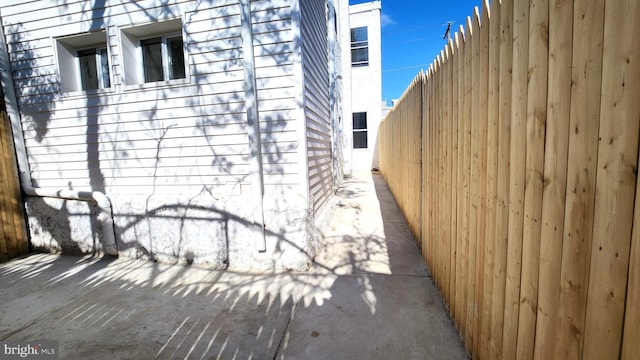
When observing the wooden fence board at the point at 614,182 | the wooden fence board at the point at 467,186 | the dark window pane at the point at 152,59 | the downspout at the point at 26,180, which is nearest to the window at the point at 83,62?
the dark window pane at the point at 152,59

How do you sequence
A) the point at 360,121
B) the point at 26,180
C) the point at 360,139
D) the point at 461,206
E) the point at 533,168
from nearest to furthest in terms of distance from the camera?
the point at 533,168, the point at 461,206, the point at 26,180, the point at 360,121, the point at 360,139

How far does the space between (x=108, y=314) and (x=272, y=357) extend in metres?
1.91

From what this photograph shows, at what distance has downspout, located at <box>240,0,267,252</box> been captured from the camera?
3.41m

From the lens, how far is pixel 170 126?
3.87 meters

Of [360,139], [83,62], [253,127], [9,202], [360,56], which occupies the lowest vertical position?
[9,202]

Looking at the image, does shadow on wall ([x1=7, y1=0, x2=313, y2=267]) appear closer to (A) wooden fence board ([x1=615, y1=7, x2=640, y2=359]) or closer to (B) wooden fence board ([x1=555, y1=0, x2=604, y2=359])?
(B) wooden fence board ([x1=555, y1=0, x2=604, y2=359])

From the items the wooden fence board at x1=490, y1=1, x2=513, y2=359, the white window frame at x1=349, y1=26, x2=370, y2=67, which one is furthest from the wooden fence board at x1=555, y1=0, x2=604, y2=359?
the white window frame at x1=349, y1=26, x2=370, y2=67


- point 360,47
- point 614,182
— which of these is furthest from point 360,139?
point 614,182

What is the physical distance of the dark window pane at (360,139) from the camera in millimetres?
14224

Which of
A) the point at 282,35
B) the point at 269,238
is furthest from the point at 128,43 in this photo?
the point at 269,238

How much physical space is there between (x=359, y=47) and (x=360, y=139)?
4.59 meters

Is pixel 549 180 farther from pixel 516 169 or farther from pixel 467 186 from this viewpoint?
pixel 467 186

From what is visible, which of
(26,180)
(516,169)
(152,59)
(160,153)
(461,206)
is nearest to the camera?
(516,169)

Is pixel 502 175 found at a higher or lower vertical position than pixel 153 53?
lower
